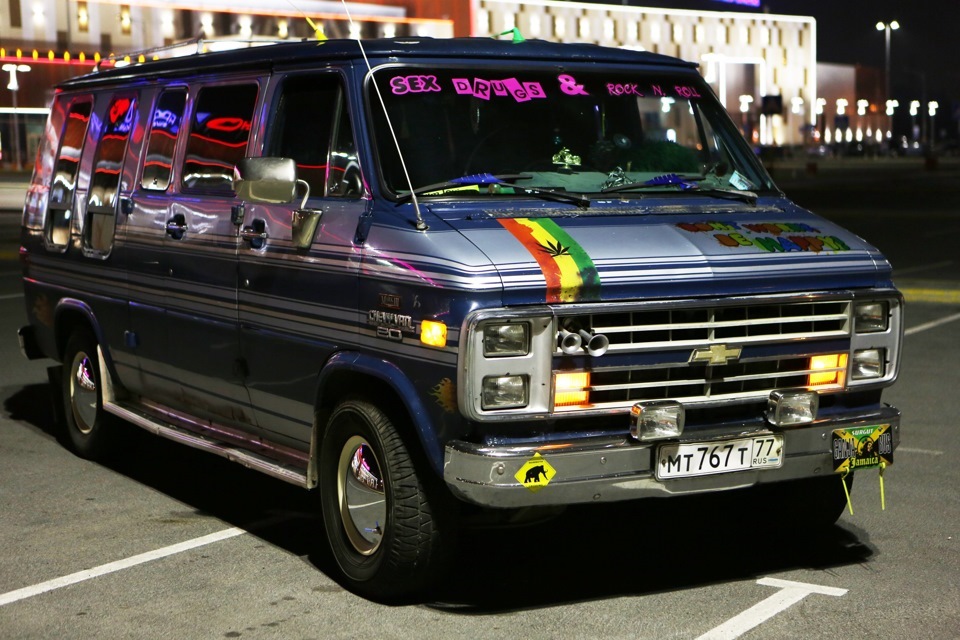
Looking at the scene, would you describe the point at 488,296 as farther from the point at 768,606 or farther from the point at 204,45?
the point at 204,45

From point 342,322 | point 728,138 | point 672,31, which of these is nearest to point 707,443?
point 342,322

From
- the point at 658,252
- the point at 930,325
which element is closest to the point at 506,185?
the point at 658,252

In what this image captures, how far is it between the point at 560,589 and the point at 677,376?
1003 mm

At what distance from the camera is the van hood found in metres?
5.16

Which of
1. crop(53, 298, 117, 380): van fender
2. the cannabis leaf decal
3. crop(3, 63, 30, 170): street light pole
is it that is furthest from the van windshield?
crop(3, 63, 30, 170): street light pole

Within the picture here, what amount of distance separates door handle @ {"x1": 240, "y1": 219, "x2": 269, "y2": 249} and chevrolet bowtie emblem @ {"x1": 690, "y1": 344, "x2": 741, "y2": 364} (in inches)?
78.9

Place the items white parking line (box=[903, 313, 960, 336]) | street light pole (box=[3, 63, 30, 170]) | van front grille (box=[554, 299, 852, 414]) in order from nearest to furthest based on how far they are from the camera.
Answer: van front grille (box=[554, 299, 852, 414]) < white parking line (box=[903, 313, 960, 336]) < street light pole (box=[3, 63, 30, 170])

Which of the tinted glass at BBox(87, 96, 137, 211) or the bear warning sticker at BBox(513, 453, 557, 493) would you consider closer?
the bear warning sticker at BBox(513, 453, 557, 493)

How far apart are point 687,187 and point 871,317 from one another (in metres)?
1.01

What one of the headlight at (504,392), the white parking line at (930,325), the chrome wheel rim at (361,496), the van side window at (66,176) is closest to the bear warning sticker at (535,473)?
the headlight at (504,392)

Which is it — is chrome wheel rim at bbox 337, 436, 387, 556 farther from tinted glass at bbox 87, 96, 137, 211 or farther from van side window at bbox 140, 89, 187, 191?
tinted glass at bbox 87, 96, 137, 211

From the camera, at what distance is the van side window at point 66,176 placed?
28.0 ft

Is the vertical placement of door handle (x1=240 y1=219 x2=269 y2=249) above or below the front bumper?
above

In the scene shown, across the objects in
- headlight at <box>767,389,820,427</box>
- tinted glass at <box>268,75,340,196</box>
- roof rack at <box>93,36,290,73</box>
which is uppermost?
roof rack at <box>93,36,290,73</box>
